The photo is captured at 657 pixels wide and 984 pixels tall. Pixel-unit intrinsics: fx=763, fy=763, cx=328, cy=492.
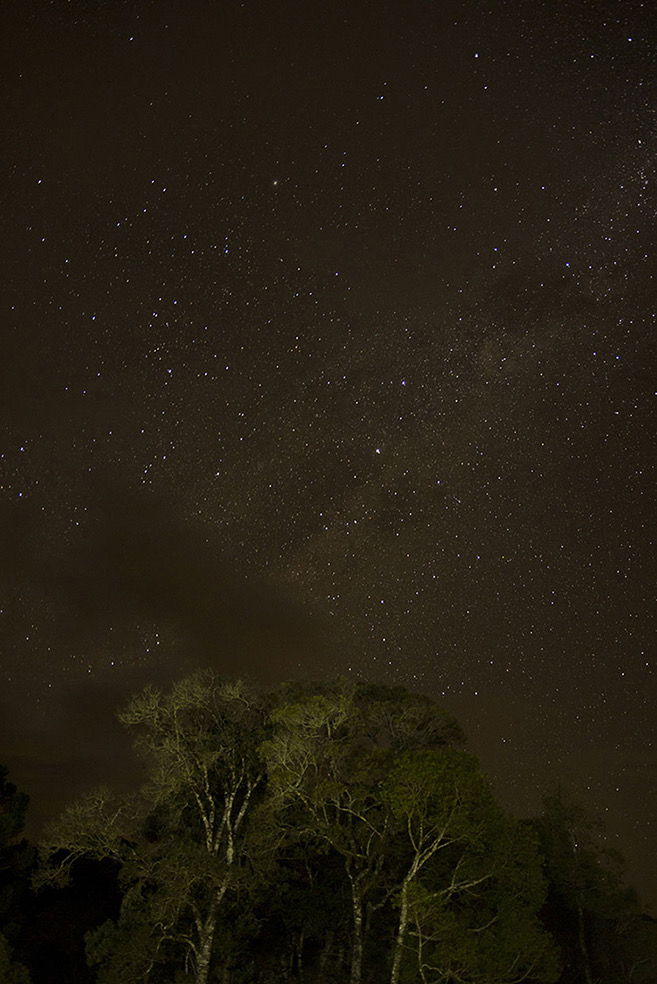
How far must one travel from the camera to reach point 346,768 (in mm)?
24516

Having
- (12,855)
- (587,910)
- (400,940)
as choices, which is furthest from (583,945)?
(12,855)

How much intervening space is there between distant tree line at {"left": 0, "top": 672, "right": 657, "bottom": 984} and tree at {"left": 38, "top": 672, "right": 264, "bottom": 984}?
6 cm

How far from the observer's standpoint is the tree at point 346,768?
23500 millimetres

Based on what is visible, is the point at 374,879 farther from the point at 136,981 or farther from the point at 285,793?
the point at 136,981

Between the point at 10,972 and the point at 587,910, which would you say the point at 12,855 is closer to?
the point at 10,972

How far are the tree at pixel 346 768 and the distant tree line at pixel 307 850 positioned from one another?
0.07 meters

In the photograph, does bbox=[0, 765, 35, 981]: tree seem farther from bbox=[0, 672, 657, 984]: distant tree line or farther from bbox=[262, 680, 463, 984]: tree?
bbox=[262, 680, 463, 984]: tree

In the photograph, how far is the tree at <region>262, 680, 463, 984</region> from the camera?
77.1 feet

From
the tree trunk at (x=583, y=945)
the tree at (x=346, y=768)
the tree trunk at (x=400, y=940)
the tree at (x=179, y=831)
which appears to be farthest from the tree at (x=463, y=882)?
the tree trunk at (x=583, y=945)

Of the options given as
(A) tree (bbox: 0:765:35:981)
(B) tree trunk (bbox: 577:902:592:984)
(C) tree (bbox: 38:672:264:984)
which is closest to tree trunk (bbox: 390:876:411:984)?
(C) tree (bbox: 38:672:264:984)

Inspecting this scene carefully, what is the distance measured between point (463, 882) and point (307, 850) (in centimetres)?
638

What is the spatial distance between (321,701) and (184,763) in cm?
525

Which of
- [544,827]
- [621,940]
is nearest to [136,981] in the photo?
[544,827]

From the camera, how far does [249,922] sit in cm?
2556
